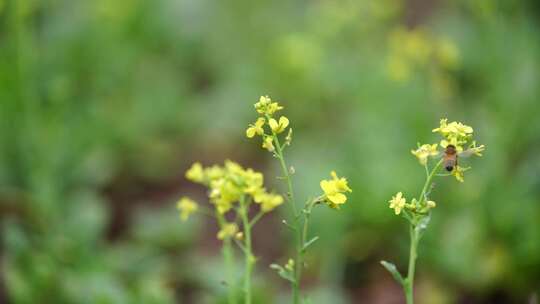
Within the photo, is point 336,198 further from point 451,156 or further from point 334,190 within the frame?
point 451,156

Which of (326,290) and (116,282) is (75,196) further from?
(326,290)

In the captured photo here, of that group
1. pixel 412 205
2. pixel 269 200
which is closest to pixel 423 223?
pixel 412 205

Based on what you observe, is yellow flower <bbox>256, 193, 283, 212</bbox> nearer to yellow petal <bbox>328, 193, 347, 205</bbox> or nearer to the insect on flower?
yellow petal <bbox>328, 193, 347, 205</bbox>

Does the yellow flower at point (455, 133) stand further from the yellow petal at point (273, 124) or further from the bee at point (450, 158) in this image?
the yellow petal at point (273, 124)

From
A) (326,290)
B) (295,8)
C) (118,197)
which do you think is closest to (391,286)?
(326,290)

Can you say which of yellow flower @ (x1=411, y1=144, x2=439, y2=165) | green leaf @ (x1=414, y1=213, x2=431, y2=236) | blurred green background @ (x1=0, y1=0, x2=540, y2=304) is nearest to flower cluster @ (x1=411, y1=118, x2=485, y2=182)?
yellow flower @ (x1=411, y1=144, x2=439, y2=165)

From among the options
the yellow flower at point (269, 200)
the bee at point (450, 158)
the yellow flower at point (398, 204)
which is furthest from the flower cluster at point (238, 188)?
the bee at point (450, 158)
